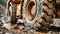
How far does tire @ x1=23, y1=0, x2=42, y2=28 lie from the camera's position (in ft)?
9.65

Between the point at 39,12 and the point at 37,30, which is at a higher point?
the point at 39,12

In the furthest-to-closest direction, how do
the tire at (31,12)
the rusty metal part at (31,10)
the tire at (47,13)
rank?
the rusty metal part at (31,10)
the tire at (31,12)
the tire at (47,13)

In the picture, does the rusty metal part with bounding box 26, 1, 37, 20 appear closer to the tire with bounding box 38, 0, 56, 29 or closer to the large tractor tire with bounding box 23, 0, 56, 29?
the large tractor tire with bounding box 23, 0, 56, 29

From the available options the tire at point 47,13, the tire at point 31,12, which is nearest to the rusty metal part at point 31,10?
the tire at point 31,12

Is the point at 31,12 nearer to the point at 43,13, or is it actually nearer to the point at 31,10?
the point at 31,10

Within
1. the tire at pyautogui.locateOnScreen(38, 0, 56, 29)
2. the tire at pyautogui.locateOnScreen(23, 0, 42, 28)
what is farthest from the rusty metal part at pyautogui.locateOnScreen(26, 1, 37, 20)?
the tire at pyautogui.locateOnScreen(38, 0, 56, 29)

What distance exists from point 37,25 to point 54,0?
1.53 feet

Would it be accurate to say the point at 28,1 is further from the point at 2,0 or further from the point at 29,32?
the point at 2,0

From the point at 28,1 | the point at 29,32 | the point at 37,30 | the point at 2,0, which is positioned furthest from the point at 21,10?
the point at 2,0

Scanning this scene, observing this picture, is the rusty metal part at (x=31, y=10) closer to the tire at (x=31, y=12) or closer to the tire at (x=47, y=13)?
the tire at (x=31, y=12)

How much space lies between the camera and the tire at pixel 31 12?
2941 millimetres

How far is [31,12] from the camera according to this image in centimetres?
336

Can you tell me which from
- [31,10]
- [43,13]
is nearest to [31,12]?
[31,10]

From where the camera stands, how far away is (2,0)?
26.7ft
